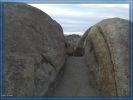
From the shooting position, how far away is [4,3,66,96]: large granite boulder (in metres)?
10.0

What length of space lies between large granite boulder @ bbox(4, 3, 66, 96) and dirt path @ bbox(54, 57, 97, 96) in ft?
1.52

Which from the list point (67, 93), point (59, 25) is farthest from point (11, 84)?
point (59, 25)

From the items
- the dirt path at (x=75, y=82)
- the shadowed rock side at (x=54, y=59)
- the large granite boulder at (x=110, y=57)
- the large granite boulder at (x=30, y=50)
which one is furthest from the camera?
the dirt path at (x=75, y=82)

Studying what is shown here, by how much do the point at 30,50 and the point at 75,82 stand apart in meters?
2.07

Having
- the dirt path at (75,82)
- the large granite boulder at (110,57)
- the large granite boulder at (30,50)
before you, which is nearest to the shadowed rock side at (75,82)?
the dirt path at (75,82)

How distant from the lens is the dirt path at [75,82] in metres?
11.7

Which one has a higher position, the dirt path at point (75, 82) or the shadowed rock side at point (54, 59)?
the shadowed rock side at point (54, 59)

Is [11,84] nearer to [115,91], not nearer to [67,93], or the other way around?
[67,93]

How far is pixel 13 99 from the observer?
9602 millimetres

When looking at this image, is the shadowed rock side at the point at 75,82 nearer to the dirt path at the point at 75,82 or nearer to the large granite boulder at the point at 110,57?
the dirt path at the point at 75,82

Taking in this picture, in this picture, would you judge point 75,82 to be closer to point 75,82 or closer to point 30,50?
point 75,82

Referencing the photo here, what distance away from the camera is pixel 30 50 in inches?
434

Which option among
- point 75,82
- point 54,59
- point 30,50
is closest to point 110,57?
point 75,82

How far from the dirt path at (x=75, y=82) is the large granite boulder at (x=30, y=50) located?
0.46 metres
